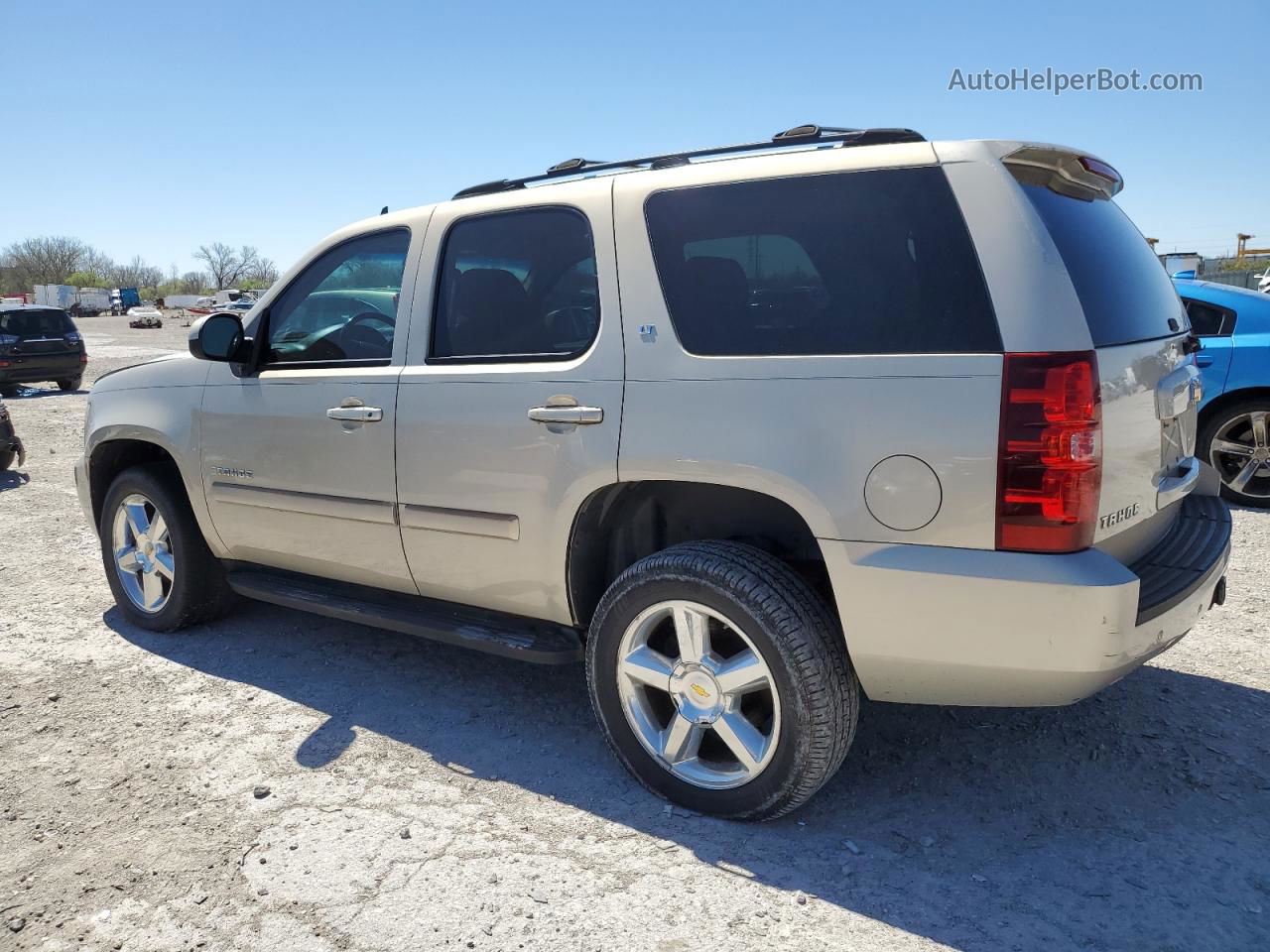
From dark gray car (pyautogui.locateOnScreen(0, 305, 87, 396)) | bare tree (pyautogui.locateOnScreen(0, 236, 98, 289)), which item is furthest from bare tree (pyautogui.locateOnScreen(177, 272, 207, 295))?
dark gray car (pyautogui.locateOnScreen(0, 305, 87, 396))

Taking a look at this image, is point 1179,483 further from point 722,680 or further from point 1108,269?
point 722,680

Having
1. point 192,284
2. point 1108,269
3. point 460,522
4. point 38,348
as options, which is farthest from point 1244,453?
point 192,284

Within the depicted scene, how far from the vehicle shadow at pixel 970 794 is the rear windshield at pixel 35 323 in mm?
15900

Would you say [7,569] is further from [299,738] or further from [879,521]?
[879,521]

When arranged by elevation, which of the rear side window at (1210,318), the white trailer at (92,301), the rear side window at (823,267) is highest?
the white trailer at (92,301)

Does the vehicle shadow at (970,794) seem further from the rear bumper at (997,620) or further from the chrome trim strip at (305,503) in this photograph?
the chrome trim strip at (305,503)

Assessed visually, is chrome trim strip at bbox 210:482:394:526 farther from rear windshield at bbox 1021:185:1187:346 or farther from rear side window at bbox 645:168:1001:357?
rear windshield at bbox 1021:185:1187:346

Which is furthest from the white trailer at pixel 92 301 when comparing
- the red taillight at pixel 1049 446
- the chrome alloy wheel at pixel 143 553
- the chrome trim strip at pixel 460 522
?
the red taillight at pixel 1049 446

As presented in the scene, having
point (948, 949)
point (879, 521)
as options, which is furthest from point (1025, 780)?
point (879, 521)

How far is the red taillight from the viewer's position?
229 cm

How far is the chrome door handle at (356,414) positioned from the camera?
3.49 meters

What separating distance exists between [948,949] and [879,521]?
104 centimetres

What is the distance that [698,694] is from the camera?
2848 mm

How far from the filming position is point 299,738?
3465mm
